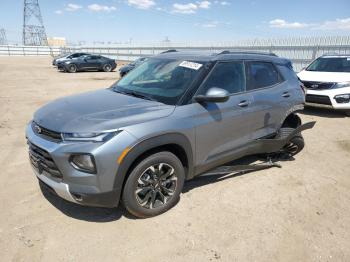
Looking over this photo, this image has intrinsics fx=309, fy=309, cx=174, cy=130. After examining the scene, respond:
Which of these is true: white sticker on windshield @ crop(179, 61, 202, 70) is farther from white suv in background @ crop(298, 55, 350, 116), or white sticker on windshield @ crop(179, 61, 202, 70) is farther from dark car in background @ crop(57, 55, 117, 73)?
dark car in background @ crop(57, 55, 117, 73)

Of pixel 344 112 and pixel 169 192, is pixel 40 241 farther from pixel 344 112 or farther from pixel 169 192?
pixel 344 112

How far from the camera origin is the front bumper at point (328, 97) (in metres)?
8.28

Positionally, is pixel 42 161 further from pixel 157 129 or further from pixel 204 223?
pixel 204 223

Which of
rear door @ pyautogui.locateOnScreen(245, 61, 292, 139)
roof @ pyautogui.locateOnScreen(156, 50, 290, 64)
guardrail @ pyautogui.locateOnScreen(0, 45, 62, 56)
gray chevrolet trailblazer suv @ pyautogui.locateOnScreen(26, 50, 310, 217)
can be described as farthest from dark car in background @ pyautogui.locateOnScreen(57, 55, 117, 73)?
guardrail @ pyautogui.locateOnScreen(0, 45, 62, 56)

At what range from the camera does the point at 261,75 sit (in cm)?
458

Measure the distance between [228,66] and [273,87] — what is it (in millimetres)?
1039

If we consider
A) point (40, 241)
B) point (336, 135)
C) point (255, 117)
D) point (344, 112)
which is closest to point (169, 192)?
point (40, 241)

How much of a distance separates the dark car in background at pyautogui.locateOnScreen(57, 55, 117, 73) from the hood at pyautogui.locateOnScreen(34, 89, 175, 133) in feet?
69.3

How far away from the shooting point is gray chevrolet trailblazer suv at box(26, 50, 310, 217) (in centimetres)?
292

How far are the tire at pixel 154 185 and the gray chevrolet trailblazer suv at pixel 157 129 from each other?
0.01 metres

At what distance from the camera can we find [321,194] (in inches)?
165

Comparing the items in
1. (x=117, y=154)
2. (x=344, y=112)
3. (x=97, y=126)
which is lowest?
(x=344, y=112)

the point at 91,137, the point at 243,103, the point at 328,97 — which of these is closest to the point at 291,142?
the point at 243,103

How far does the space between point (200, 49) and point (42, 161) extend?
2076 centimetres
